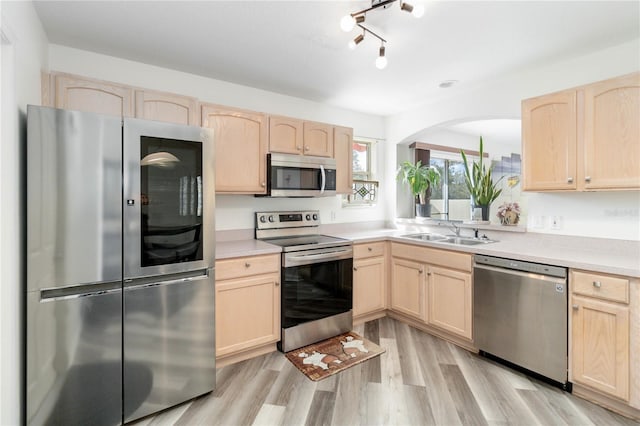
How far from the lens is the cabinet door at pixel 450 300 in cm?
268

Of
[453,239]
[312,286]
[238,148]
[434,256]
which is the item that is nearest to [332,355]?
[312,286]

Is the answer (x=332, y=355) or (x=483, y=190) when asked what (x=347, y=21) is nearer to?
(x=483, y=190)

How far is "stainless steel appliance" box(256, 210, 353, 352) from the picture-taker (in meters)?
2.66

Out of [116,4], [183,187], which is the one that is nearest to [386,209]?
[183,187]

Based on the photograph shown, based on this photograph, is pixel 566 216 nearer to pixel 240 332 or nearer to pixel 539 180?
pixel 539 180

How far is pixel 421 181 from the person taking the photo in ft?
12.5

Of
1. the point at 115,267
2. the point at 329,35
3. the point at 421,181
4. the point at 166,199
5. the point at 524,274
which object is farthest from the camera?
the point at 421,181

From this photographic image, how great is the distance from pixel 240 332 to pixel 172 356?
0.61m

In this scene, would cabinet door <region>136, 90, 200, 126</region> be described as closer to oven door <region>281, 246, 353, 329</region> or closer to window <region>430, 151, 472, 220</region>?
oven door <region>281, 246, 353, 329</region>

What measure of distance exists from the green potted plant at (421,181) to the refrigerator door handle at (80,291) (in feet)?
10.6

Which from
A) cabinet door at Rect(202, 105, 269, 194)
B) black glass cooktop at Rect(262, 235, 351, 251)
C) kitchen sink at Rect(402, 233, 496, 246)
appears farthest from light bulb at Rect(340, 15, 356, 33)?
kitchen sink at Rect(402, 233, 496, 246)

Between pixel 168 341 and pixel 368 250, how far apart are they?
2.03 m

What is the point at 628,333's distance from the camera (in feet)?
6.05

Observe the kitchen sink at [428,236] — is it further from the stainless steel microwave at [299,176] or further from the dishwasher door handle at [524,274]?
the stainless steel microwave at [299,176]
